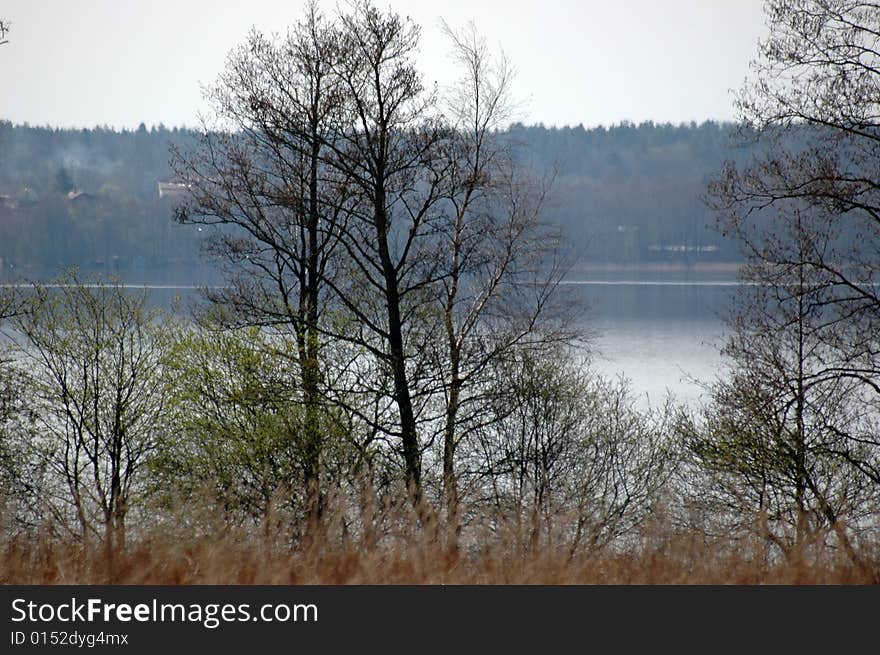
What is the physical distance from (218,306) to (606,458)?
886 centimetres

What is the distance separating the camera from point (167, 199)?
55250 mm

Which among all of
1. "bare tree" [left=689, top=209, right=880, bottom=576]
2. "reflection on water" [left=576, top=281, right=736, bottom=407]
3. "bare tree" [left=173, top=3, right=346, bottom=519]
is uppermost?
"bare tree" [left=173, top=3, right=346, bottom=519]

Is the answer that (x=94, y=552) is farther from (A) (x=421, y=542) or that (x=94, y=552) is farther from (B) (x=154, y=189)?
(B) (x=154, y=189)

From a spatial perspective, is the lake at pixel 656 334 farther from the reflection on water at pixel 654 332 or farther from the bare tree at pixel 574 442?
the bare tree at pixel 574 442

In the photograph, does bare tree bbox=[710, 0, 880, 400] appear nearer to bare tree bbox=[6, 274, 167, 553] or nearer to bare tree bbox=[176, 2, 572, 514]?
bare tree bbox=[176, 2, 572, 514]

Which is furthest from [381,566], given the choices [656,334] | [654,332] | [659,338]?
[654,332]

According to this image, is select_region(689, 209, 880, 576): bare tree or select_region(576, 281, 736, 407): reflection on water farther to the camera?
select_region(576, 281, 736, 407): reflection on water

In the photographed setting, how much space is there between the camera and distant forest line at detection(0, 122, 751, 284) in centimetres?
6331

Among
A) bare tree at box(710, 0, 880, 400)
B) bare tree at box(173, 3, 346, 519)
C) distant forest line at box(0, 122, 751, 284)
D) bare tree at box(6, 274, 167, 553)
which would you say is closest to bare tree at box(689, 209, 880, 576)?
bare tree at box(710, 0, 880, 400)

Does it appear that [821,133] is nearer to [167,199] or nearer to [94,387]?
[94,387]

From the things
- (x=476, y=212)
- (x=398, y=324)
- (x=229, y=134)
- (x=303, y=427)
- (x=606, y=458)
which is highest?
(x=229, y=134)

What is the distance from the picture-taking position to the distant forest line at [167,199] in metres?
63.3

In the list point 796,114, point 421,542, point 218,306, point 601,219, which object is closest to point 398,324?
point 218,306

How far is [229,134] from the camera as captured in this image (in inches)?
616
